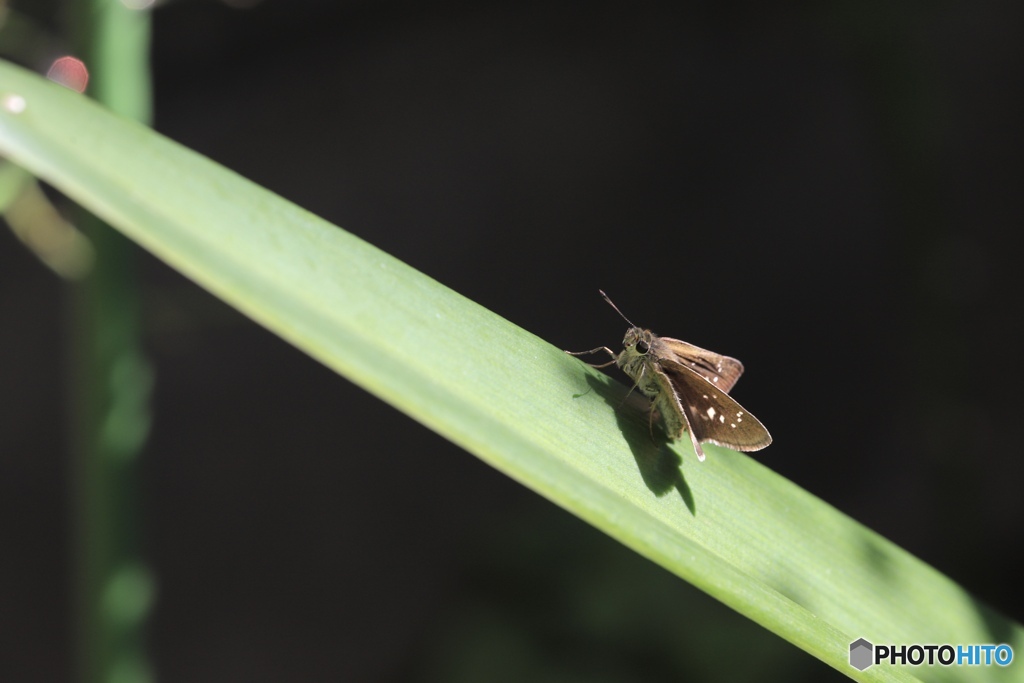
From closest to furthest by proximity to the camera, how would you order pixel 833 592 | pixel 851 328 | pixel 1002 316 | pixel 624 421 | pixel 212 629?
pixel 833 592 < pixel 624 421 < pixel 212 629 < pixel 1002 316 < pixel 851 328

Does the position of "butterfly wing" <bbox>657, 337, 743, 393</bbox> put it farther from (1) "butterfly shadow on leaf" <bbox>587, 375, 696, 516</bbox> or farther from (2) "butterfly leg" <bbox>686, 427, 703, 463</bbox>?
(2) "butterfly leg" <bbox>686, 427, 703, 463</bbox>

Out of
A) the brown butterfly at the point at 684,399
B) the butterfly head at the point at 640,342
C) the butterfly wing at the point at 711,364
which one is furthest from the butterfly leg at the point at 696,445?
the butterfly wing at the point at 711,364

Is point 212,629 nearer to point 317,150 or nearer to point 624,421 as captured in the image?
point 317,150

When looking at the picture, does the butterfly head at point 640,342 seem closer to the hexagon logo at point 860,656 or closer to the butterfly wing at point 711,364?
the butterfly wing at point 711,364

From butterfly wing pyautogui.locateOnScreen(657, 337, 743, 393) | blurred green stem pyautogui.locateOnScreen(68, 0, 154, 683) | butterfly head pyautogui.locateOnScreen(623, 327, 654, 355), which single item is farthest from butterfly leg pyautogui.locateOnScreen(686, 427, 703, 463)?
blurred green stem pyautogui.locateOnScreen(68, 0, 154, 683)

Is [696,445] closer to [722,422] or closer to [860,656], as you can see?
[722,422]

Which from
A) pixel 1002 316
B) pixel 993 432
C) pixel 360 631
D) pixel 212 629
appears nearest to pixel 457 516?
pixel 360 631

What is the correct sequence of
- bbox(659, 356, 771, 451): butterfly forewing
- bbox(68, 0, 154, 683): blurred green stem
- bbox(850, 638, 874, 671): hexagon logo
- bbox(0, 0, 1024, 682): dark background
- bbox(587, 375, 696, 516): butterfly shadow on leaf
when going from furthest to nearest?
bbox(0, 0, 1024, 682): dark background, bbox(68, 0, 154, 683): blurred green stem, bbox(659, 356, 771, 451): butterfly forewing, bbox(587, 375, 696, 516): butterfly shadow on leaf, bbox(850, 638, 874, 671): hexagon logo
